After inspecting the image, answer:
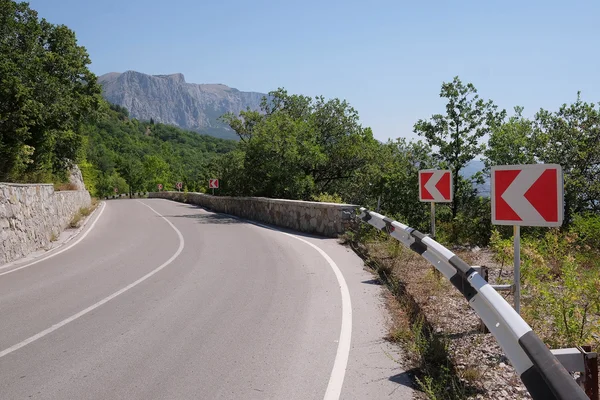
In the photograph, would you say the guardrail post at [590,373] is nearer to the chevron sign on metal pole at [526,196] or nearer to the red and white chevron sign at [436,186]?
the chevron sign on metal pole at [526,196]

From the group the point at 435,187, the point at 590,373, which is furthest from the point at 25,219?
the point at 590,373

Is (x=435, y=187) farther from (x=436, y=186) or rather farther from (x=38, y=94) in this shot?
(x=38, y=94)

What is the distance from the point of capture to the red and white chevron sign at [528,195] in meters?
4.54

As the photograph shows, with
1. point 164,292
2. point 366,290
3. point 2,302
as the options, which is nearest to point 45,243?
point 2,302

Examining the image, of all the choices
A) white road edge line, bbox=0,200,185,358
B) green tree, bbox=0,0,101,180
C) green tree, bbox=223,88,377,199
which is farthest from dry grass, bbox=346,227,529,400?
green tree, bbox=0,0,101,180

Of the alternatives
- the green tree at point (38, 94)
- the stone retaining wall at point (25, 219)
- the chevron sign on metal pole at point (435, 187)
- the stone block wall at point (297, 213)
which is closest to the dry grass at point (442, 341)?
the chevron sign on metal pole at point (435, 187)

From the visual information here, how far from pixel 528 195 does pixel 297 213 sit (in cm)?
1359

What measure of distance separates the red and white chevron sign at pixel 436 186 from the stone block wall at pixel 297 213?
5.26 m

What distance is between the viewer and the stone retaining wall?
1182 cm

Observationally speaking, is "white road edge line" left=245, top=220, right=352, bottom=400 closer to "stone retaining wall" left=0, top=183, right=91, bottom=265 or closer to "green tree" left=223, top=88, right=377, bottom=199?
"stone retaining wall" left=0, top=183, right=91, bottom=265

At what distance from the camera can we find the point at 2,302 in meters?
7.48

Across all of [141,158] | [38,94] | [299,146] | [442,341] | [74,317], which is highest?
[141,158]

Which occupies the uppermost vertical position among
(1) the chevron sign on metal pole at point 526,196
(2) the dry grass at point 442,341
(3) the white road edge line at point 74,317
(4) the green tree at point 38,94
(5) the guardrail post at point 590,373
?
(4) the green tree at point 38,94

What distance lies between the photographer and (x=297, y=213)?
59.4ft
